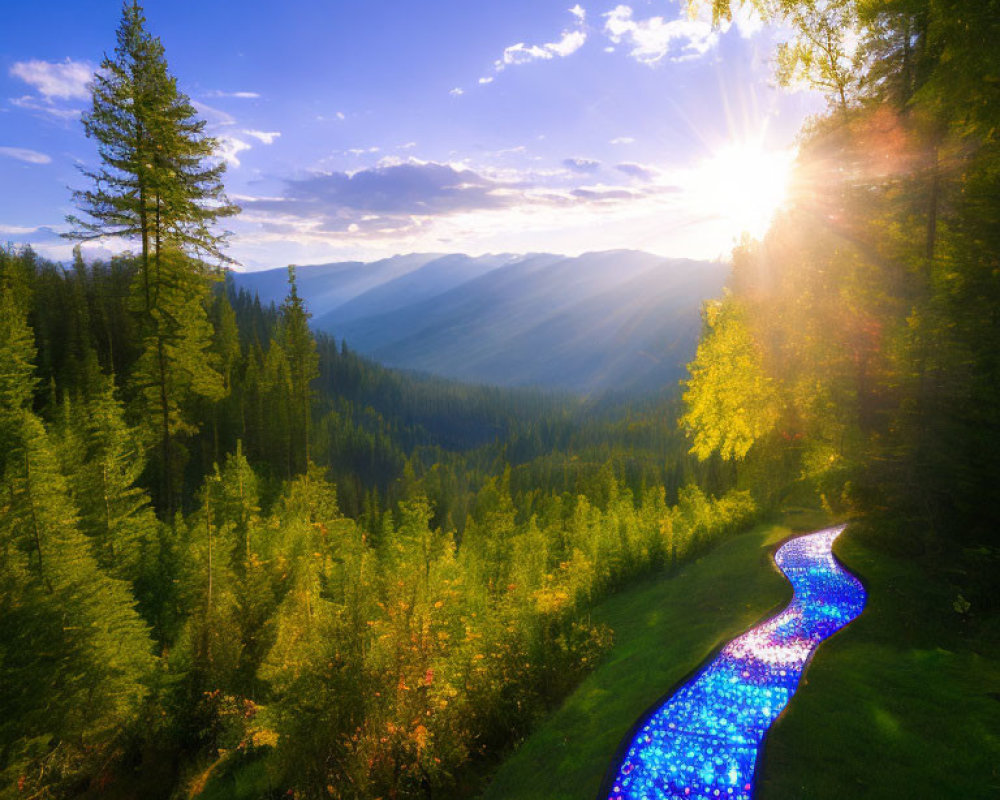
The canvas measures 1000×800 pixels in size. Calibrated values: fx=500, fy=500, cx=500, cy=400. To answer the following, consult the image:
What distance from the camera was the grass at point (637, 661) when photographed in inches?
440

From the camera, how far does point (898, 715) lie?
975cm

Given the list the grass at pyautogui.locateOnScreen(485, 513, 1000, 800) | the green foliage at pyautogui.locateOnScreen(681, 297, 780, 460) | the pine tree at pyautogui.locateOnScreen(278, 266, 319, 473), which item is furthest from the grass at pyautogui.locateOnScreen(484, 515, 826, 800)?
the pine tree at pyautogui.locateOnScreen(278, 266, 319, 473)

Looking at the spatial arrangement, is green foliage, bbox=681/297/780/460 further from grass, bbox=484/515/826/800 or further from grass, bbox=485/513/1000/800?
grass, bbox=485/513/1000/800

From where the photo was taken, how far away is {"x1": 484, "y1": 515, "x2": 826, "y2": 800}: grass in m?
11.2

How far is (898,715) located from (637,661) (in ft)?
24.2

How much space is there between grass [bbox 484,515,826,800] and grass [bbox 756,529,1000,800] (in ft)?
9.97

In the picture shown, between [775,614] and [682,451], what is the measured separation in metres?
108

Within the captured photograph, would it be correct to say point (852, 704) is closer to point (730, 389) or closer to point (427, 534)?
point (730, 389)

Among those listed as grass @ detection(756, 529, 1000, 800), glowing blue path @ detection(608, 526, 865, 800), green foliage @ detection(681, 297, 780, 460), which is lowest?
glowing blue path @ detection(608, 526, 865, 800)

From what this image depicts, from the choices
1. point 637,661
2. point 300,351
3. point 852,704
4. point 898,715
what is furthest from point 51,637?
point 300,351

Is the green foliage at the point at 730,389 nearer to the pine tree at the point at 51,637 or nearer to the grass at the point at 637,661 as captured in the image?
the grass at the point at 637,661

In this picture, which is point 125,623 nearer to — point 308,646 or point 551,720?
point 308,646

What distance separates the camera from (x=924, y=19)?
13.0m

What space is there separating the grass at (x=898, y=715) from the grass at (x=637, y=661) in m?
3.04
